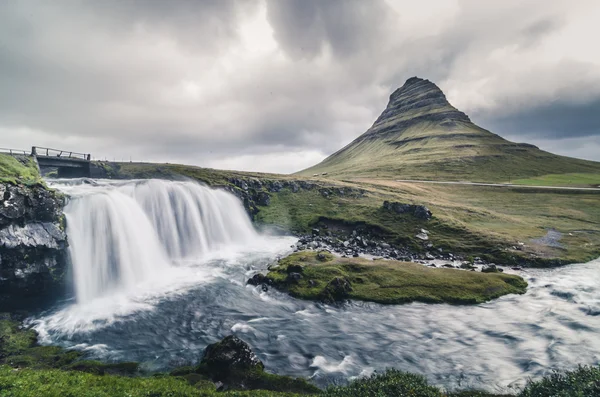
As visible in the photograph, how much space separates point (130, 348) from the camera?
24359 mm

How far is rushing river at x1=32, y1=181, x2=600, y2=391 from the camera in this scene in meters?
23.0

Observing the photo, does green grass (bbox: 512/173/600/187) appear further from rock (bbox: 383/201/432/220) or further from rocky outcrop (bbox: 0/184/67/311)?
rocky outcrop (bbox: 0/184/67/311)

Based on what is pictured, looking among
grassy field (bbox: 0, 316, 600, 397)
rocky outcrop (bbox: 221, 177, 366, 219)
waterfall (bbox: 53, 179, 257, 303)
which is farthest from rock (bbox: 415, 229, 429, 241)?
grassy field (bbox: 0, 316, 600, 397)

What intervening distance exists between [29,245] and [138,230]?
1567 cm

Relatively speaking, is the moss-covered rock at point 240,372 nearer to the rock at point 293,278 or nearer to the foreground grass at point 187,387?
the foreground grass at point 187,387

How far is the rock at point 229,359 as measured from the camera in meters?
19.9

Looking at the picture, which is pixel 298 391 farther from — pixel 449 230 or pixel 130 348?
pixel 449 230

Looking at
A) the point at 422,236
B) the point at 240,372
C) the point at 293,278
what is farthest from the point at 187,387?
the point at 422,236

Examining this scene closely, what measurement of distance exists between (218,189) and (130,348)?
57.9 m

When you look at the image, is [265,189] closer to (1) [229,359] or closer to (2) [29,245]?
(2) [29,245]

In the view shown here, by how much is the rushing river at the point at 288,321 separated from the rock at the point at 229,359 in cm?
250

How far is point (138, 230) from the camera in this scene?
155ft

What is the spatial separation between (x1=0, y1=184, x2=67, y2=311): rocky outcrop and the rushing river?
9.33 ft

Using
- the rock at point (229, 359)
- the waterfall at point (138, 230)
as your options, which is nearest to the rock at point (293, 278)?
the rock at point (229, 359)
